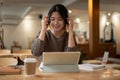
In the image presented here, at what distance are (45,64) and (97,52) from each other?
12.6 ft

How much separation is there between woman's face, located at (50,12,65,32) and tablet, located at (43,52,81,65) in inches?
16.6

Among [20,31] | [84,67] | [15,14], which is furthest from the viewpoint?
[20,31]

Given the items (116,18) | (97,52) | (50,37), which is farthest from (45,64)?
(116,18)

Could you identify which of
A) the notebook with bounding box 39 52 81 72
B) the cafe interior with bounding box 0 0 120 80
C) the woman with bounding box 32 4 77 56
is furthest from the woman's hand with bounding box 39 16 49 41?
the cafe interior with bounding box 0 0 120 80

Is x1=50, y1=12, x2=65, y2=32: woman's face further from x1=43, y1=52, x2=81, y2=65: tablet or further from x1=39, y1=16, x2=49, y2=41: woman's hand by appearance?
x1=43, y1=52, x2=81, y2=65: tablet

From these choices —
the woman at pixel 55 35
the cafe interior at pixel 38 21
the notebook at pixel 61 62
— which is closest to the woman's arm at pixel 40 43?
the woman at pixel 55 35

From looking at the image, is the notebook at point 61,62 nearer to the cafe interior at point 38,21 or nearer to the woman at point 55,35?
the woman at point 55,35

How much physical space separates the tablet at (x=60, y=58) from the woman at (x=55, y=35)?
0.32m

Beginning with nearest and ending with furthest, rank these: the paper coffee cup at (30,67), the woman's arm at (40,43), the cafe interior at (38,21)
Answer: the paper coffee cup at (30,67) < the woman's arm at (40,43) < the cafe interior at (38,21)

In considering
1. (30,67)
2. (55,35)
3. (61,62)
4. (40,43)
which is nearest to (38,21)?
(55,35)

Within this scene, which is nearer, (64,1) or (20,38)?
(64,1)

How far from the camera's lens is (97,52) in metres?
5.27

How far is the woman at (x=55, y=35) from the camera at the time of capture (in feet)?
Answer: 6.11

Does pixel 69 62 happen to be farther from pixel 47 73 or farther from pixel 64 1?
pixel 64 1
